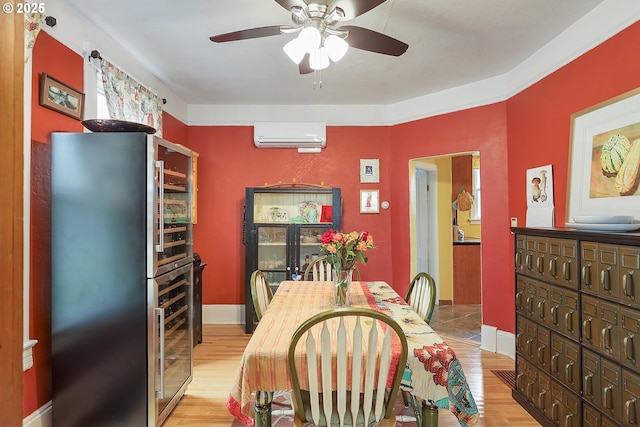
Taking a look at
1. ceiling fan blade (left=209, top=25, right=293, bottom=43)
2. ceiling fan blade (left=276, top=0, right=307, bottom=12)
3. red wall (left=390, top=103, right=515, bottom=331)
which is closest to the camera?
ceiling fan blade (left=276, top=0, right=307, bottom=12)

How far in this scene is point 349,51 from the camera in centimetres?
298

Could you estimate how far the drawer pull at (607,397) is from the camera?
168cm

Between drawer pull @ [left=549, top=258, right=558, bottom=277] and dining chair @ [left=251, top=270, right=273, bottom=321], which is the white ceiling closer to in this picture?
drawer pull @ [left=549, top=258, right=558, bottom=277]

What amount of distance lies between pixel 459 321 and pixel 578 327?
277 centimetres

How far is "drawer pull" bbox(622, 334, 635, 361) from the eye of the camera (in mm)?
1568

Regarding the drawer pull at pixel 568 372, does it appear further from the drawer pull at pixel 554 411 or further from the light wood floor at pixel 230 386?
the light wood floor at pixel 230 386

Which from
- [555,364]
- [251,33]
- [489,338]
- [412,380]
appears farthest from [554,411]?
→ [251,33]

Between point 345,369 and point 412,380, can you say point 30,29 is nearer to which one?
point 345,369

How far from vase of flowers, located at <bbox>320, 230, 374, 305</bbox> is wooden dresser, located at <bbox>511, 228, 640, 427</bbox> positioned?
114cm

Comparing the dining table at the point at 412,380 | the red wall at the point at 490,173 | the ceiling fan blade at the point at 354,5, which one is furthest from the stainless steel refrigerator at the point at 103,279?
the red wall at the point at 490,173

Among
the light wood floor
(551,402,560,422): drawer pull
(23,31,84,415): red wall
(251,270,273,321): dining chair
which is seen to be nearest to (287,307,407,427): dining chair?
(251,270,273,321): dining chair

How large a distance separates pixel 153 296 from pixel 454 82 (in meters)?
3.47

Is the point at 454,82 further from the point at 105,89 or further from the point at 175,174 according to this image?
the point at 105,89

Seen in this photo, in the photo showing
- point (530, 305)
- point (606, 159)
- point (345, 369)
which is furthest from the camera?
point (530, 305)
